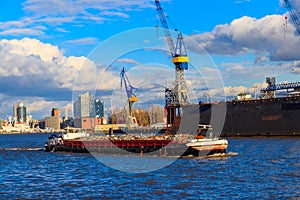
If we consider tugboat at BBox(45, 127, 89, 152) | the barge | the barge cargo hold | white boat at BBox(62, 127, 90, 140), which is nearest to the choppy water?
the barge

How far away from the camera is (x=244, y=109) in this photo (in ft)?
522

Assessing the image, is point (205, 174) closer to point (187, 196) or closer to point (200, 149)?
point (187, 196)

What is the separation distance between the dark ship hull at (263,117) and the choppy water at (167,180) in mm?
72640

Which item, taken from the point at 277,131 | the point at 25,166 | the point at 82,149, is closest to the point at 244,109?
the point at 277,131

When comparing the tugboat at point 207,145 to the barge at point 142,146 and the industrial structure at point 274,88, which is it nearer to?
the barge at point 142,146

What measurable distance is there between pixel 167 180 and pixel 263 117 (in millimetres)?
103470

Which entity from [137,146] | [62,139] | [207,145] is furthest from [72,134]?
[207,145]

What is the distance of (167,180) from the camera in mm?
54719

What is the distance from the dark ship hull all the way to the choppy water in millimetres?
72640

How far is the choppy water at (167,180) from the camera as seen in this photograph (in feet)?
151

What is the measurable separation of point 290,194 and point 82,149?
207 ft

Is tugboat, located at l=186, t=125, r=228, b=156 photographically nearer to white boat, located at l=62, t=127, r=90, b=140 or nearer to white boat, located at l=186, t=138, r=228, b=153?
white boat, located at l=186, t=138, r=228, b=153

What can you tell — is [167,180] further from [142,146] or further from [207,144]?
[142,146]

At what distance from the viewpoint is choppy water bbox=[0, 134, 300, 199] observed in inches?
1811
